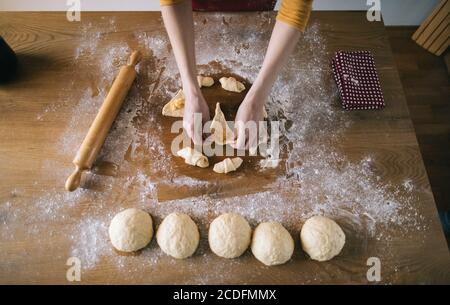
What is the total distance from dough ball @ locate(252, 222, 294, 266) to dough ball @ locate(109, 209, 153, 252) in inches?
14.7

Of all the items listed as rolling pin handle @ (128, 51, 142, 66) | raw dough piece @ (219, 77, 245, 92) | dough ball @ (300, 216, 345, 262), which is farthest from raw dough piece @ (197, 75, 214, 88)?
dough ball @ (300, 216, 345, 262)

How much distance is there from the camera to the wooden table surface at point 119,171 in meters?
1.10

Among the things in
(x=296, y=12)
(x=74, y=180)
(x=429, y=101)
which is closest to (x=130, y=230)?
(x=74, y=180)

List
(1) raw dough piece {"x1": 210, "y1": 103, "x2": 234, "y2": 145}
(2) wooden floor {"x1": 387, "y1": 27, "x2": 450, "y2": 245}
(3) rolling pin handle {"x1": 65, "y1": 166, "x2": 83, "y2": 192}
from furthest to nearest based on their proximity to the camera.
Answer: (2) wooden floor {"x1": 387, "y1": 27, "x2": 450, "y2": 245}
(1) raw dough piece {"x1": 210, "y1": 103, "x2": 234, "y2": 145}
(3) rolling pin handle {"x1": 65, "y1": 166, "x2": 83, "y2": 192}

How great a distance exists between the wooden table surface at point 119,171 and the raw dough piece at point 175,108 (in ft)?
0.14

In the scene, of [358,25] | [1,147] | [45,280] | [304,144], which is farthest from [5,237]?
[358,25]

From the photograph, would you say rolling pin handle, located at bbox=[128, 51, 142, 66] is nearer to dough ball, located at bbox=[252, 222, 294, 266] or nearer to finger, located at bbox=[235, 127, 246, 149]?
finger, located at bbox=[235, 127, 246, 149]

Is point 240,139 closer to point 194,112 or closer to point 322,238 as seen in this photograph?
point 194,112

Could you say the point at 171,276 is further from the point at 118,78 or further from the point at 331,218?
the point at 118,78

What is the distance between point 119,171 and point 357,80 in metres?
1.03

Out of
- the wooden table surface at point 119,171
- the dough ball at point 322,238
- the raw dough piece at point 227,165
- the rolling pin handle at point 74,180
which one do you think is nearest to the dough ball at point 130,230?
the wooden table surface at point 119,171

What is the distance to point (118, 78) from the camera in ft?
4.27

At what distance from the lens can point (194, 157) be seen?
1205 mm

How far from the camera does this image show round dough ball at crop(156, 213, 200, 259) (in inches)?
42.4
